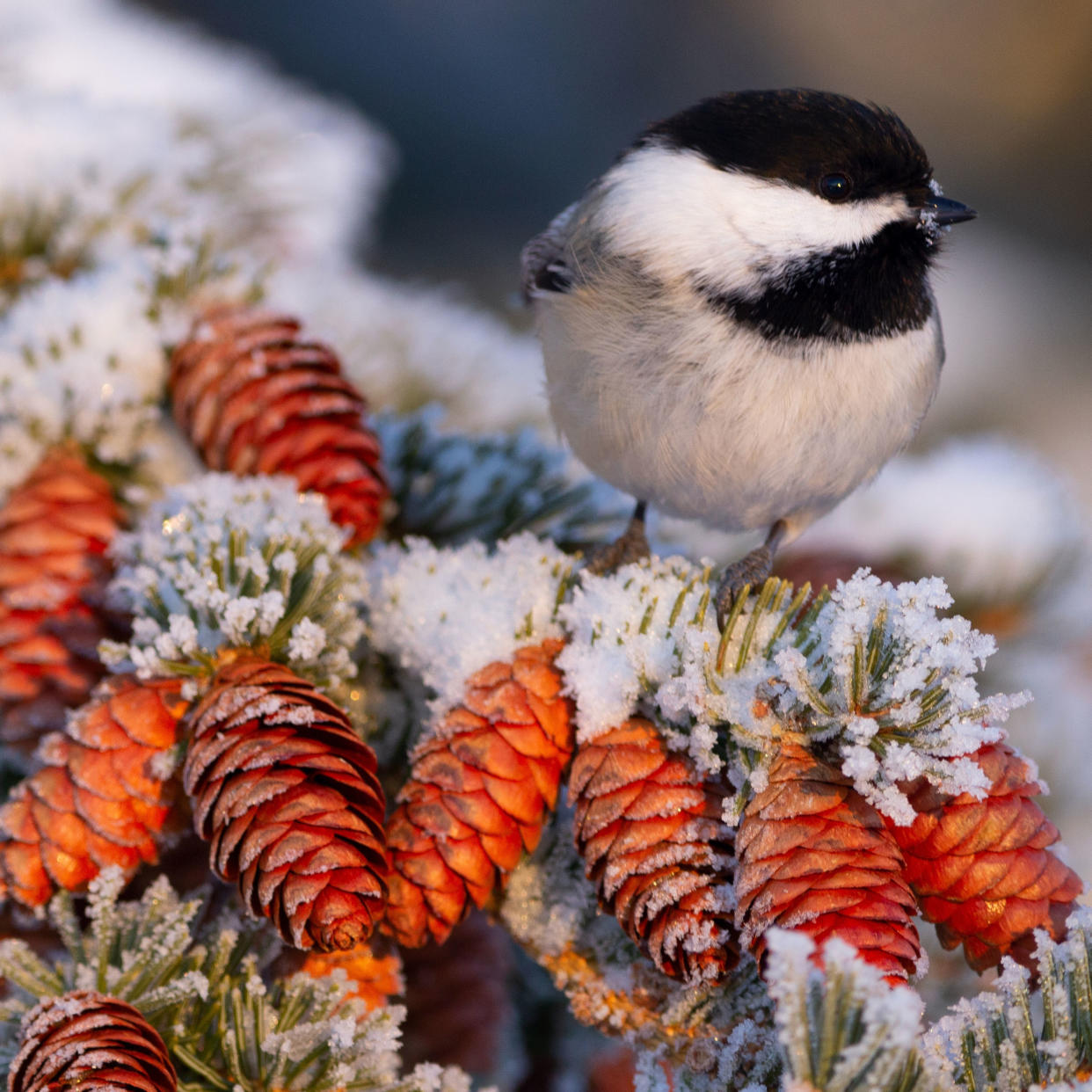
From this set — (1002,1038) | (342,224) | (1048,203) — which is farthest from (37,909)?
(1048,203)

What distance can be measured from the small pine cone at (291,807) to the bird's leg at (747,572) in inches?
8.1

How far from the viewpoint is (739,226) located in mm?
802

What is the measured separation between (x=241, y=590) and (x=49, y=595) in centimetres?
17

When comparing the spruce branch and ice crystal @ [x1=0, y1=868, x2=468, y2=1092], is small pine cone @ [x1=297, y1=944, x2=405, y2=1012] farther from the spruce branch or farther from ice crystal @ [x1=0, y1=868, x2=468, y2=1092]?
the spruce branch

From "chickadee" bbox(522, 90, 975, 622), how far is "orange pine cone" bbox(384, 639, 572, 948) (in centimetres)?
23

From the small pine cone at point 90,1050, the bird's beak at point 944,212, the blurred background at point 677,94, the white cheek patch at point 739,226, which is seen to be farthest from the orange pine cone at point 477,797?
the blurred background at point 677,94

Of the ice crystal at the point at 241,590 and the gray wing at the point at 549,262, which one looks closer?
the ice crystal at the point at 241,590

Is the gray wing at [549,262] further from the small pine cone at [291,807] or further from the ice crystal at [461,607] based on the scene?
the small pine cone at [291,807]

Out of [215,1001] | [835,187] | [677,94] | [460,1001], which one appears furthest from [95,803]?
[677,94]

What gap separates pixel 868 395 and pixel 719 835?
0.38 m

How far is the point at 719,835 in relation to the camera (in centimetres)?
52

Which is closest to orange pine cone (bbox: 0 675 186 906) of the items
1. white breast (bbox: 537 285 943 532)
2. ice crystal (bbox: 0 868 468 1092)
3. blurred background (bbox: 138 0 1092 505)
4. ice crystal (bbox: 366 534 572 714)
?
ice crystal (bbox: 0 868 468 1092)

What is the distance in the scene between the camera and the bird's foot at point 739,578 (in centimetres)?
63

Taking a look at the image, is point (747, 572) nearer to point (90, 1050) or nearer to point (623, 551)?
point (623, 551)
